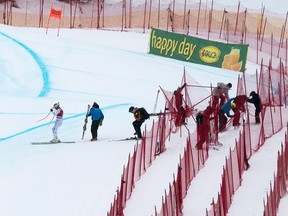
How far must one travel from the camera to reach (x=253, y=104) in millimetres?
14953

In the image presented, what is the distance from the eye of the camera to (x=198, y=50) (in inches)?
962

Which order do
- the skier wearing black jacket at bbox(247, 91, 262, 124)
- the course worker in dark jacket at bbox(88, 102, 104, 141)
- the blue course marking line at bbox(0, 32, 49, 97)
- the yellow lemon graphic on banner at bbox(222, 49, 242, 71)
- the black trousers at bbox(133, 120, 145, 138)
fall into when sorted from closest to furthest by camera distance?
1. the black trousers at bbox(133, 120, 145, 138)
2. the skier wearing black jacket at bbox(247, 91, 262, 124)
3. the course worker in dark jacket at bbox(88, 102, 104, 141)
4. the blue course marking line at bbox(0, 32, 49, 97)
5. the yellow lemon graphic on banner at bbox(222, 49, 242, 71)

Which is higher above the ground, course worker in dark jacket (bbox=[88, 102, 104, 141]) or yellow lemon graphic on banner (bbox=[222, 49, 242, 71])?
yellow lemon graphic on banner (bbox=[222, 49, 242, 71])

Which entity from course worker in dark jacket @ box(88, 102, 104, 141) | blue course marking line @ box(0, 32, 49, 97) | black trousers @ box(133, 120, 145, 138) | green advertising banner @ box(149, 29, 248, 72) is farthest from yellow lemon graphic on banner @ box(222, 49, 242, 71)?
black trousers @ box(133, 120, 145, 138)

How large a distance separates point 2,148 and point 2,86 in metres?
6.37

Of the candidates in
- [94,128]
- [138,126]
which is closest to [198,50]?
[94,128]

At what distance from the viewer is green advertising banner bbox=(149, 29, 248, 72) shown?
24.0 m

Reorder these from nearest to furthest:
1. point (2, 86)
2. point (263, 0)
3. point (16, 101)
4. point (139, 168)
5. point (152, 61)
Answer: point (139, 168)
point (16, 101)
point (2, 86)
point (152, 61)
point (263, 0)

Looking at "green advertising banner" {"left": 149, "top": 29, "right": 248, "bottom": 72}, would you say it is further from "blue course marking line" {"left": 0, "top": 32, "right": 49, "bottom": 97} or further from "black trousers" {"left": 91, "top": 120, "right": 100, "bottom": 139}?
"black trousers" {"left": 91, "top": 120, "right": 100, "bottom": 139}

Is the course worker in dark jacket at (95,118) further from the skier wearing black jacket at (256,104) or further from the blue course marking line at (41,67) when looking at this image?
the blue course marking line at (41,67)

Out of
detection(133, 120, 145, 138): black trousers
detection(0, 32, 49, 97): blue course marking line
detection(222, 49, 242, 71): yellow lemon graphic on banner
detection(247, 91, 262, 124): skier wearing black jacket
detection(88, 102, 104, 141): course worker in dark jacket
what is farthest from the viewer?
detection(222, 49, 242, 71): yellow lemon graphic on banner

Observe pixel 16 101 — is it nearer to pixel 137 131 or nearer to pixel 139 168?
pixel 137 131

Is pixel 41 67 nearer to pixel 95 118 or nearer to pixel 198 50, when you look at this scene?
pixel 198 50

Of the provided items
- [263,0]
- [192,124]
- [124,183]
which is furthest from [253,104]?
[263,0]
